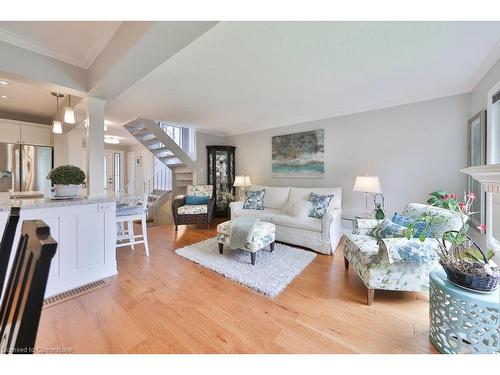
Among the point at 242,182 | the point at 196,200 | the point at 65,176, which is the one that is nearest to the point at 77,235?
the point at 65,176

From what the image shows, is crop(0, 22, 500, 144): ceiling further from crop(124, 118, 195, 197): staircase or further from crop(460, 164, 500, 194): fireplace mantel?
crop(460, 164, 500, 194): fireplace mantel

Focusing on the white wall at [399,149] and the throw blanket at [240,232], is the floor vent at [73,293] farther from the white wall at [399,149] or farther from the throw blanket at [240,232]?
the white wall at [399,149]

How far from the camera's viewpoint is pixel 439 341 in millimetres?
1284

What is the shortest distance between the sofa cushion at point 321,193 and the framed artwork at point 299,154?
561 mm

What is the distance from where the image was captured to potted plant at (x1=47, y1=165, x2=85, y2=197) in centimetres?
203

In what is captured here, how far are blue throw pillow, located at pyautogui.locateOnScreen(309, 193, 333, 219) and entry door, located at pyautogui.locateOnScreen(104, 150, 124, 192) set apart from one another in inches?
252

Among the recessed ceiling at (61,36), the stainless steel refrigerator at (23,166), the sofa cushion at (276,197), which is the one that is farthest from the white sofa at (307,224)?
the stainless steel refrigerator at (23,166)

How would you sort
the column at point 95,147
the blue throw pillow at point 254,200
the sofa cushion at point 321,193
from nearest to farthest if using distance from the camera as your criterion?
the column at point 95,147 < the sofa cushion at point 321,193 < the blue throw pillow at point 254,200

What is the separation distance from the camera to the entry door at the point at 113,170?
653 cm

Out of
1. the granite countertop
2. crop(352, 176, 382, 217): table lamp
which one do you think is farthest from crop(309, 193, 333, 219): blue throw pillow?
the granite countertop

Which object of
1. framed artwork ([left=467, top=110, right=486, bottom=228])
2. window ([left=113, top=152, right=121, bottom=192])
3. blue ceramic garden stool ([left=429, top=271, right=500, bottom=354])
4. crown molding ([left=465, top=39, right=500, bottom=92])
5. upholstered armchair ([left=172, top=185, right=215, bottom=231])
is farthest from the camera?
window ([left=113, top=152, right=121, bottom=192])

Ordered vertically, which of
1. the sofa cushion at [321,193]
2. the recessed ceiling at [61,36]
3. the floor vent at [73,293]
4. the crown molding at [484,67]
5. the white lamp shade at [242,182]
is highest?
the recessed ceiling at [61,36]
